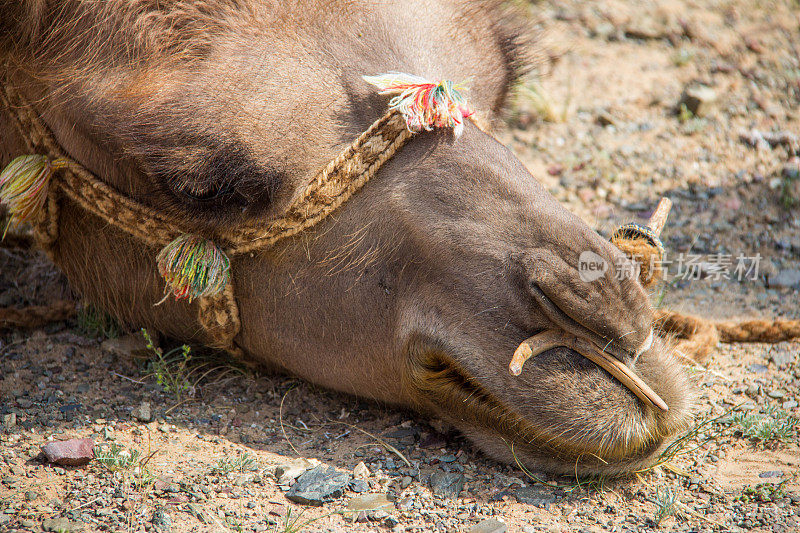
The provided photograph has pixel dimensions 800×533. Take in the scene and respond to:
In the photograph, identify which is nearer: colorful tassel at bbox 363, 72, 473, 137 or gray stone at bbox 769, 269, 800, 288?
colorful tassel at bbox 363, 72, 473, 137

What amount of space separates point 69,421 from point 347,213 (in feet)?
4.12

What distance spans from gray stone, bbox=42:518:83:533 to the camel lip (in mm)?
1476

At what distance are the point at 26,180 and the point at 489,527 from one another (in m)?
1.87

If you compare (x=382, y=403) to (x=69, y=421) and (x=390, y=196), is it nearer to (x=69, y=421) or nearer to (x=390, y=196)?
(x=390, y=196)

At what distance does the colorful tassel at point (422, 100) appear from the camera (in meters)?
2.31

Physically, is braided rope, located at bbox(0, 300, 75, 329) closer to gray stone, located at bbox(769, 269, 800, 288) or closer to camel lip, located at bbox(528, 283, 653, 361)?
camel lip, located at bbox(528, 283, 653, 361)

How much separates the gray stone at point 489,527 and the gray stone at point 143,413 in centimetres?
123

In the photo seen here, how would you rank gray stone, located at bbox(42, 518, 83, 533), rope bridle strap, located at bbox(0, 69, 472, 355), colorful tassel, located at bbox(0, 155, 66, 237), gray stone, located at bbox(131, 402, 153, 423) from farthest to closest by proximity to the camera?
gray stone, located at bbox(131, 402, 153, 423)
colorful tassel, located at bbox(0, 155, 66, 237)
rope bridle strap, located at bbox(0, 69, 472, 355)
gray stone, located at bbox(42, 518, 83, 533)

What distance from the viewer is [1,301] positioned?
11.3 feet

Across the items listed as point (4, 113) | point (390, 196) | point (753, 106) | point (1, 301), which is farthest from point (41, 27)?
point (753, 106)

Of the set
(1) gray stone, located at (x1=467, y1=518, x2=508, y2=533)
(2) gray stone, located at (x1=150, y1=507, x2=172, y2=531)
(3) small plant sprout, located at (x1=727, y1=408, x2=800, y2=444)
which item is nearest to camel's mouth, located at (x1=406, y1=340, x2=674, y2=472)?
(1) gray stone, located at (x1=467, y1=518, x2=508, y2=533)

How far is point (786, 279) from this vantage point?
3812 mm

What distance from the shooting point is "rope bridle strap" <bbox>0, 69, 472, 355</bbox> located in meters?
2.34

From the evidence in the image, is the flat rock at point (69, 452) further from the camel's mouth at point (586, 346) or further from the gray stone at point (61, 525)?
the camel's mouth at point (586, 346)
